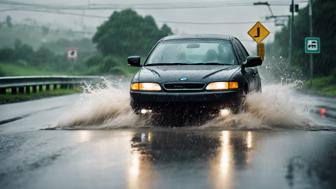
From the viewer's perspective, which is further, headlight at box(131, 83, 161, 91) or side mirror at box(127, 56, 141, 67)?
side mirror at box(127, 56, 141, 67)

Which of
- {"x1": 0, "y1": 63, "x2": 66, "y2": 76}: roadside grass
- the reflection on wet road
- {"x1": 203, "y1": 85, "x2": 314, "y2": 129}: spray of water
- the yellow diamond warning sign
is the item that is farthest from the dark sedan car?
{"x1": 0, "y1": 63, "x2": 66, "y2": 76}: roadside grass

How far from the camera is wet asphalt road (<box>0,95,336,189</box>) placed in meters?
6.14

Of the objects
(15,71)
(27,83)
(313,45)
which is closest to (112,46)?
(15,71)

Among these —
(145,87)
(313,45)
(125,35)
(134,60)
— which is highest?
(125,35)

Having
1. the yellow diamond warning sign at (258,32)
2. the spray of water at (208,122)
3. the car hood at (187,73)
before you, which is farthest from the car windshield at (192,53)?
the yellow diamond warning sign at (258,32)

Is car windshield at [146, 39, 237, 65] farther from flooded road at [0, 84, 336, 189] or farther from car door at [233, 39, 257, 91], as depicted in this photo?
flooded road at [0, 84, 336, 189]

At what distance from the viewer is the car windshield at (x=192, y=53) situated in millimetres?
11680

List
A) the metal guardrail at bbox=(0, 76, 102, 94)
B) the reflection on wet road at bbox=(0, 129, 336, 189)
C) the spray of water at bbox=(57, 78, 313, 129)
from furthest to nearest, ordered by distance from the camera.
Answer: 1. the metal guardrail at bbox=(0, 76, 102, 94)
2. the spray of water at bbox=(57, 78, 313, 129)
3. the reflection on wet road at bbox=(0, 129, 336, 189)

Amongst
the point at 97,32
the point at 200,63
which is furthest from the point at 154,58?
the point at 97,32

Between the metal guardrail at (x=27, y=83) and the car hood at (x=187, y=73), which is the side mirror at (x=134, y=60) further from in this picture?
the metal guardrail at (x=27, y=83)

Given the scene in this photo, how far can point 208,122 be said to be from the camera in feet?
35.7

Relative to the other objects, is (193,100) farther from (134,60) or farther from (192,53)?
(134,60)

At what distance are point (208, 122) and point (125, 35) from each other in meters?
90.4

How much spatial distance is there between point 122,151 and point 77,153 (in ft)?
1.84
